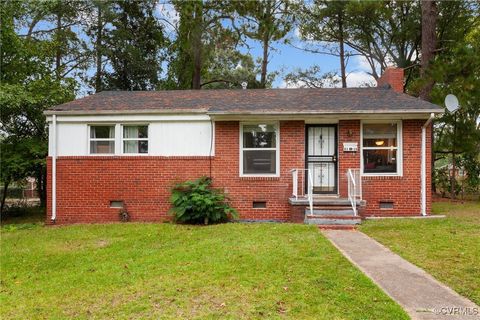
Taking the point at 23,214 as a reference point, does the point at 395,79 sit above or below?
above

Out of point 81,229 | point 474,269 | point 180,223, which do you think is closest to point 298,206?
point 180,223

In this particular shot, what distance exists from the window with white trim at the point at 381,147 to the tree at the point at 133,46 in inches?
587

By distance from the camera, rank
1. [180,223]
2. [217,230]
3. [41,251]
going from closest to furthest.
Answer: [41,251] → [217,230] → [180,223]

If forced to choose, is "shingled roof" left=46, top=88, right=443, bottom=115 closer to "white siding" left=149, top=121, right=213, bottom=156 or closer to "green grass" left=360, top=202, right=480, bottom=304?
"white siding" left=149, top=121, right=213, bottom=156

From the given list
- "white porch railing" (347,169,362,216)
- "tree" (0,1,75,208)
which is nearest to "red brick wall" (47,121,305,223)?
"white porch railing" (347,169,362,216)

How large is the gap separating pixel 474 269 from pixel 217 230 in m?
5.10

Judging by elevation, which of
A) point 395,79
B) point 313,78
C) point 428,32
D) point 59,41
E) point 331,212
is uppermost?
A: point 59,41

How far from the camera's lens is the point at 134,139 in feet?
34.8

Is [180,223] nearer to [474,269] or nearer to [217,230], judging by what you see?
A: [217,230]

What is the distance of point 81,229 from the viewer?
9.27 meters

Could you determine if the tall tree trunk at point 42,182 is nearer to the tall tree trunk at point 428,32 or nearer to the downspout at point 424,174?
the downspout at point 424,174

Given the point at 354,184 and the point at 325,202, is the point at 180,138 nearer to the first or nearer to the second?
the point at 325,202

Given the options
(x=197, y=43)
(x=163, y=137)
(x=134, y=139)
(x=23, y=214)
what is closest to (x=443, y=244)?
(x=163, y=137)

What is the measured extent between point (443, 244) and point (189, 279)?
4727 mm
